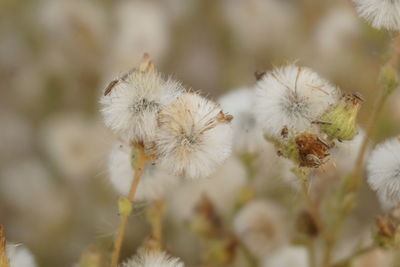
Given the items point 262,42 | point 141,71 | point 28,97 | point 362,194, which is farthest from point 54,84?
point 141,71

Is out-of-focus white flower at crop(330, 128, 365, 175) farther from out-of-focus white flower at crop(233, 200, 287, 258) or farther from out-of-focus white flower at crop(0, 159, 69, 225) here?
out-of-focus white flower at crop(0, 159, 69, 225)

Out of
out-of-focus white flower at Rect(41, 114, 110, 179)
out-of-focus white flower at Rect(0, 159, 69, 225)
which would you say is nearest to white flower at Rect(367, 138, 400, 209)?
out-of-focus white flower at Rect(41, 114, 110, 179)

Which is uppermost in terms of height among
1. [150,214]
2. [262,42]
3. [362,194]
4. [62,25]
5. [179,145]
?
[62,25]

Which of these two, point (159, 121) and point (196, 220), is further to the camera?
point (196, 220)

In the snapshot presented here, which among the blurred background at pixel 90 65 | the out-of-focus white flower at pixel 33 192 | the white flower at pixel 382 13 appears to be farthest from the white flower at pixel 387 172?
the out-of-focus white flower at pixel 33 192

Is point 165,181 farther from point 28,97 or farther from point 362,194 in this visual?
point 28,97

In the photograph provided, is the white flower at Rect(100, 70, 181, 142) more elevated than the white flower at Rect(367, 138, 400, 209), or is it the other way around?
the white flower at Rect(100, 70, 181, 142)

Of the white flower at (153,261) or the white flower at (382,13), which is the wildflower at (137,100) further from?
the white flower at (382,13)
